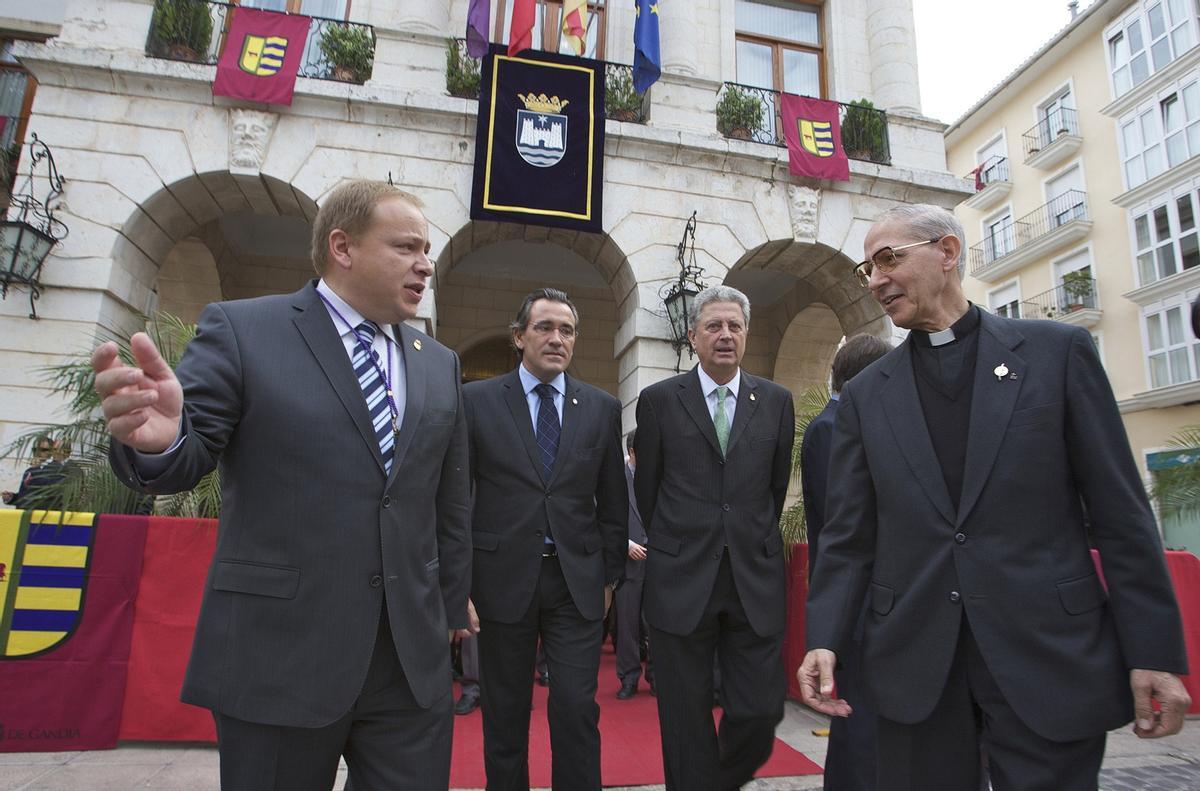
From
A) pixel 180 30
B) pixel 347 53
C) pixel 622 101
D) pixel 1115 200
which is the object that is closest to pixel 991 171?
pixel 1115 200

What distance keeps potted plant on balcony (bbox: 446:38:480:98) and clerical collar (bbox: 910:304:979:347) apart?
333 inches

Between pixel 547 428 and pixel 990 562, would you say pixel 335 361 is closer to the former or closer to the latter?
pixel 547 428

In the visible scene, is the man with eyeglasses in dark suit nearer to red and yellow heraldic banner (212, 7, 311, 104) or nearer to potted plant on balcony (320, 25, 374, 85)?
red and yellow heraldic banner (212, 7, 311, 104)

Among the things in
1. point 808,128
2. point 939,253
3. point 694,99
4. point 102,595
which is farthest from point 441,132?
point 939,253

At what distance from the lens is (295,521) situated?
1686 mm

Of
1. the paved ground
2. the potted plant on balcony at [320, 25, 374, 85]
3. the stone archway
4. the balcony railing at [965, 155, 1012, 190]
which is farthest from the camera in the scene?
the balcony railing at [965, 155, 1012, 190]

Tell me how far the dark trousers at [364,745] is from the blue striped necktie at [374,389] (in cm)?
50

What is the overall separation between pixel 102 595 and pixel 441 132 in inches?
267

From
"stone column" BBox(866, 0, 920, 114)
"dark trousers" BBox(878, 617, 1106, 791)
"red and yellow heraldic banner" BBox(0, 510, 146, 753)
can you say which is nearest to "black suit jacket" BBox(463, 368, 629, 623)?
"dark trousers" BBox(878, 617, 1106, 791)

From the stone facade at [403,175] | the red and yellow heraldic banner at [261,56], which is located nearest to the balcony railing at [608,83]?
the stone facade at [403,175]

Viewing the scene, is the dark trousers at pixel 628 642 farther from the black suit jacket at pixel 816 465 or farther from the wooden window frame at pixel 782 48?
the wooden window frame at pixel 782 48

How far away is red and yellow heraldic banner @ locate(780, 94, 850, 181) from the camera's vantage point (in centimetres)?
955

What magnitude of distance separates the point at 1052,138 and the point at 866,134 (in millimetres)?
18222

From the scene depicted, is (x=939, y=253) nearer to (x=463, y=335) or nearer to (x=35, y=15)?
(x=463, y=335)
